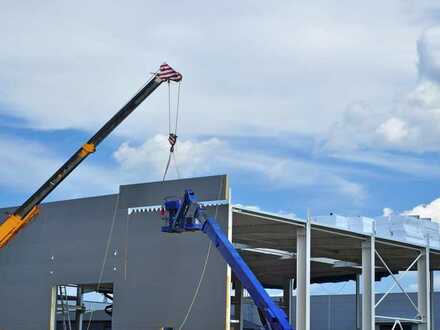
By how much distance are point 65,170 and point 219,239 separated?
1026 cm

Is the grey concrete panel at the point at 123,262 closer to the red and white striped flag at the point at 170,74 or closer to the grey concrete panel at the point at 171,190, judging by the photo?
the grey concrete panel at the point at 171,190

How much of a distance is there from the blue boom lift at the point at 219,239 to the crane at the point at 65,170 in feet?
15.4

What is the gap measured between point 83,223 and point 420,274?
18218mm

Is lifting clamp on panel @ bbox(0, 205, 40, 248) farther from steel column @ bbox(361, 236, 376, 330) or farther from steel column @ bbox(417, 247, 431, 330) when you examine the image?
steel column @ bbox(417, 247, 431, 330)

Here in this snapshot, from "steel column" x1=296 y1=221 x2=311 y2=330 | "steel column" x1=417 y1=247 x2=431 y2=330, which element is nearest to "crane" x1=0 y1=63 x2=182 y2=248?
"steel column" x1=296 y1=221 x2=311 y2=330

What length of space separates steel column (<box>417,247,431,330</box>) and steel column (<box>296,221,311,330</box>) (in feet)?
32.3

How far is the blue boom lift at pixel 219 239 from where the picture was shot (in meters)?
27.3

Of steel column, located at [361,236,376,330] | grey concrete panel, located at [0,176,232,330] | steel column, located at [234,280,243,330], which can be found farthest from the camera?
steel column, located at [234,280,243,330]

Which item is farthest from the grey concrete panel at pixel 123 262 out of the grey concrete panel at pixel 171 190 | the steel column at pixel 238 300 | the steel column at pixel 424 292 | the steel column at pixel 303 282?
the steel column at pixel 238 300

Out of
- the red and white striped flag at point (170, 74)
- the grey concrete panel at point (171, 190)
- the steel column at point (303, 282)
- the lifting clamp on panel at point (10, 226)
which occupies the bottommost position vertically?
the steel column at point (303, 282)

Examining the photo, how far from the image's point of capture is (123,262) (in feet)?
120

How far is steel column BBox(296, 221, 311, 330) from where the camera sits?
36031mm

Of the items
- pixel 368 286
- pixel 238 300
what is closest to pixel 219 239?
pixel 368 286

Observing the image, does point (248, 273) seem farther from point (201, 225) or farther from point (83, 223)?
point (83, 223)
